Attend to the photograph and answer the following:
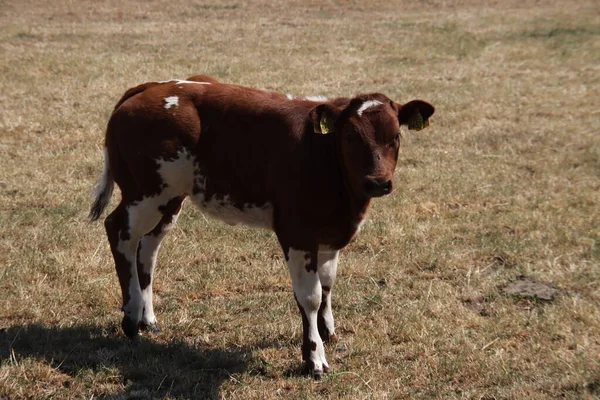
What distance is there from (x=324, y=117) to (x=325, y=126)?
76mm

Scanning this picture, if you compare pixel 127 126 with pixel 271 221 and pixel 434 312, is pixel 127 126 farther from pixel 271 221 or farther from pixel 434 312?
pixel 434 312

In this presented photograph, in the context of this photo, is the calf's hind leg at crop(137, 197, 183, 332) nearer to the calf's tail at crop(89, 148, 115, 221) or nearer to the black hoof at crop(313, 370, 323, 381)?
the calf's tail at crop(89, 148, 115, 221)

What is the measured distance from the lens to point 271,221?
6.37m

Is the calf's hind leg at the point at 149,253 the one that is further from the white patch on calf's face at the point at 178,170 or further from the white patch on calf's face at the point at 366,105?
the white patch on calf's face at the point at 366,105

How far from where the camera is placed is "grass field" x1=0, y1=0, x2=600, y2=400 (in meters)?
6.03

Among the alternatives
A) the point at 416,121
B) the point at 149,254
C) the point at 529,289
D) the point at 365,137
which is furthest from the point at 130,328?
the point at 529,289

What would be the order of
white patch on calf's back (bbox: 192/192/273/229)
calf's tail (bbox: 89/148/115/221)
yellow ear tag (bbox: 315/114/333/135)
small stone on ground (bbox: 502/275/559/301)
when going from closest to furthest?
yellow ear tag (bbox: 315/114/333/135)
white patch on calf's back (bbox: 192/192/273/229)
calf's tail (bbox: 89/148/115/221)
small stone on ground (bbox: 502/275/559/301)

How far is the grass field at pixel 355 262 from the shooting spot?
6031 millimetres

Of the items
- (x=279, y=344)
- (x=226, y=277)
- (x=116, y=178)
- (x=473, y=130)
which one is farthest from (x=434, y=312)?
(x=473, y=130)

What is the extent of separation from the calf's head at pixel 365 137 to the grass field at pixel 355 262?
145 centimetres

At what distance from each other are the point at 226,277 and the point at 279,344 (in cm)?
150

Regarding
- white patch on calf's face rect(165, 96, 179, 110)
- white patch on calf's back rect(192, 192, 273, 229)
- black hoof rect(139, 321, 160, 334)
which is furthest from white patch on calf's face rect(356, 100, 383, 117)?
black hoof rect(139, 321, 160, 334)

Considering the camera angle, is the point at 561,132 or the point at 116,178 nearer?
the point at 116,178

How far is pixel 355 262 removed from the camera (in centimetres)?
839
